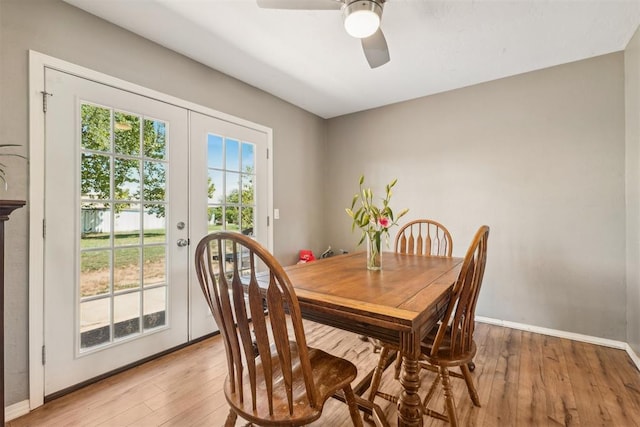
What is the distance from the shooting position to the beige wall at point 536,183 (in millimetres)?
2354

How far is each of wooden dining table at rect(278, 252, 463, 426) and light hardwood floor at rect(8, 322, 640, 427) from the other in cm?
67

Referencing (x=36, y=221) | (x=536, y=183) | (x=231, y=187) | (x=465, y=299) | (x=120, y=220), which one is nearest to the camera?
(x=465, y=299)

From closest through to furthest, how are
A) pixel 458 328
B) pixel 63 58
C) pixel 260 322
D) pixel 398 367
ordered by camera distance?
pixel 260 322 → pixel 458 328 → pixel 63 58 → pixel 398 367

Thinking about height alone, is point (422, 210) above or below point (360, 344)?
above

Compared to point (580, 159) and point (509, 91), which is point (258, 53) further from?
point (580, 159)

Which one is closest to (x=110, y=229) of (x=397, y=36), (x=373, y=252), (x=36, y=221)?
(x=36, y=221)

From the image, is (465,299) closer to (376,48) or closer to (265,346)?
(265,346)

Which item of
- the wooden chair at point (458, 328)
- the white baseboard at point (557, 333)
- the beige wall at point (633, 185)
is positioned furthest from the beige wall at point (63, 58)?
the beige wall at point (633, 185)

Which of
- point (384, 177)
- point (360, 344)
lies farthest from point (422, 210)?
point (360, 344)

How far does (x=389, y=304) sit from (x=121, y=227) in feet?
6.22

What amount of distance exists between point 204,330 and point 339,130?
9.33 feet

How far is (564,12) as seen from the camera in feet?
6.12

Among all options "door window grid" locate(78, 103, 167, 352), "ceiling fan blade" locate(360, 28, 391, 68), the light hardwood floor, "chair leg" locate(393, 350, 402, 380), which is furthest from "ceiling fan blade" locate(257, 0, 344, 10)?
the light hardwood floor

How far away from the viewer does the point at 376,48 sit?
184 centimetres
